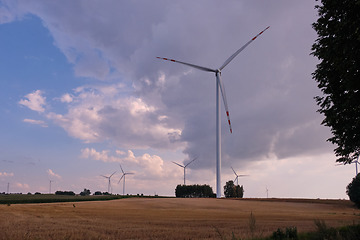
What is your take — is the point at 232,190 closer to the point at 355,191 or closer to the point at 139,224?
the point at 355,191

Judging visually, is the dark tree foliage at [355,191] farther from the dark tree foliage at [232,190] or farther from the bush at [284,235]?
the dark tree foliage at [232,190]

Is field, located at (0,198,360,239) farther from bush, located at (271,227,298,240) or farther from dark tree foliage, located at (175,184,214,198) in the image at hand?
dark tree foliage, located at (175,184,214,198)

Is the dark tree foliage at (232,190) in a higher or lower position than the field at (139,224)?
higher

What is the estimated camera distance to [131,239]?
21.8 metres

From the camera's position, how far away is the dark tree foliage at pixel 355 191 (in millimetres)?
84875

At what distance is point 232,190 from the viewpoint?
190 m

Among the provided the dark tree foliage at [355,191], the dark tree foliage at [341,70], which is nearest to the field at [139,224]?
the dark tree foliage at [341,70]

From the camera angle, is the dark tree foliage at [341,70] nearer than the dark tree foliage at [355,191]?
Yes

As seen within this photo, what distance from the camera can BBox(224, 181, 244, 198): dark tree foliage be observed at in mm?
188125

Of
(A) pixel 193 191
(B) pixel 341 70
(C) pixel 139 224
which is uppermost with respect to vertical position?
(B) pixel 341 70

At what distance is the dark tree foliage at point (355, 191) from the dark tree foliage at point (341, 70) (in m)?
65.4

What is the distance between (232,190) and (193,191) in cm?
2147

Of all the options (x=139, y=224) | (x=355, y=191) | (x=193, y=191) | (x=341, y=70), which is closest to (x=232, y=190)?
(x=193, y=191)

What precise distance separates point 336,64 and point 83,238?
765 inches
